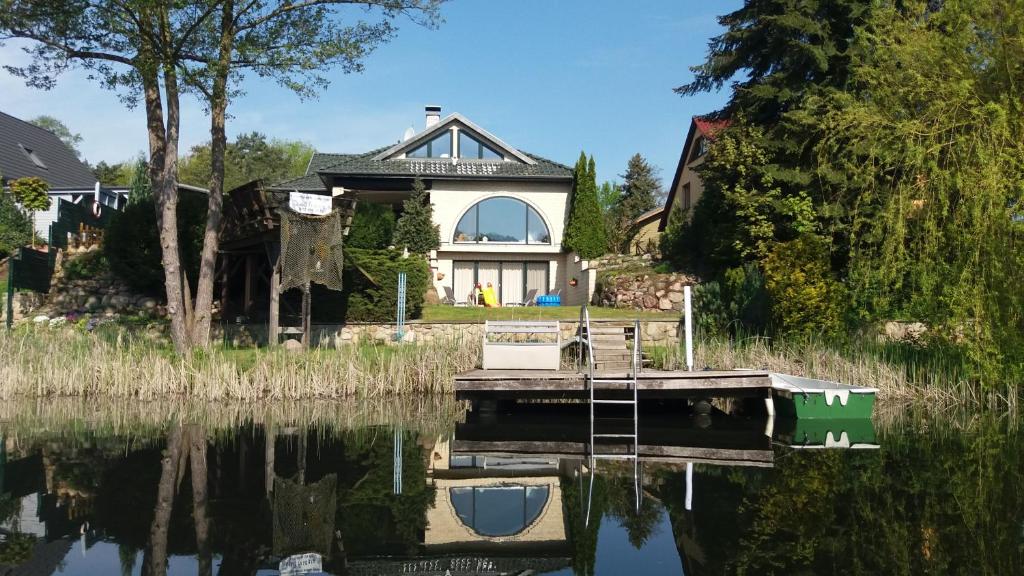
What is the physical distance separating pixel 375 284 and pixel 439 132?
39.3ft

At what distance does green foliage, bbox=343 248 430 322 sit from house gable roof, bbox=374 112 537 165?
10262mm

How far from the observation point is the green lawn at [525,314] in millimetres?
20750

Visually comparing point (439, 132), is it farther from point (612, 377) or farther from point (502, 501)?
point (502, 501)

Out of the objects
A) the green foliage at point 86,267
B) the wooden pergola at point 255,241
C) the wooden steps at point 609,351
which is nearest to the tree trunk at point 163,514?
the wooden steps at point 609,351

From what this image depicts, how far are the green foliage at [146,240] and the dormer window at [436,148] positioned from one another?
11216 millimetres

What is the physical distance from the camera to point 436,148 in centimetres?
2964

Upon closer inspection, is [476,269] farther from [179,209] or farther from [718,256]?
[179,209]

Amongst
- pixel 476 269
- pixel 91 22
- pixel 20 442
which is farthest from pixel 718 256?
pixel 20 442

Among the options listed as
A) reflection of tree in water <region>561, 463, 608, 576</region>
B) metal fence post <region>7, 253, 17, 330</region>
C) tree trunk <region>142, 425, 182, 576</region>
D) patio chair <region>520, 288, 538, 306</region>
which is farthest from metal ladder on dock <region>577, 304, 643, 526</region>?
patio chair <region>520, 288, 538, 306</region>

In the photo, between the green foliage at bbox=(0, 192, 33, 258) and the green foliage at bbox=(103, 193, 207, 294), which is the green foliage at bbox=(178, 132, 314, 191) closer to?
the green foliage at bbox=(0, 192, 33, 258)

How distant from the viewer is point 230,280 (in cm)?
2034

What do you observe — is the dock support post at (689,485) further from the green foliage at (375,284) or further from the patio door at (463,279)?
the patio door at (463,279)

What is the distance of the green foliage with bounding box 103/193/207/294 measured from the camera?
62.7 ft

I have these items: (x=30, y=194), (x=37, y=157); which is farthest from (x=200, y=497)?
(x=37, y=157)
